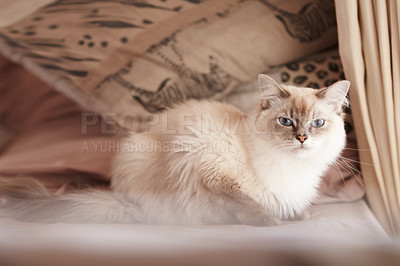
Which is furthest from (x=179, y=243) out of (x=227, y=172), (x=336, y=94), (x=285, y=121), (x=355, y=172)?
(x=355, y=172)

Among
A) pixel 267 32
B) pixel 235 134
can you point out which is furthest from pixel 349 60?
pixel 267 32

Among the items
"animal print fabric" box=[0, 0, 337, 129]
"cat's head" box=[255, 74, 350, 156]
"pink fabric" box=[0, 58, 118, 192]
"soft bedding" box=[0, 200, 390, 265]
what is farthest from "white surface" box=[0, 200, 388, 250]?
"animal print fabric" box=[0, 0, 337, 129]

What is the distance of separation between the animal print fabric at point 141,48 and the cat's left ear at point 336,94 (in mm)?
665

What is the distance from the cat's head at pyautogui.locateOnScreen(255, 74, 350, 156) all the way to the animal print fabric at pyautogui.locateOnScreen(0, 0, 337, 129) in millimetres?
624

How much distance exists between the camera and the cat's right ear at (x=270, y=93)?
1.11 m

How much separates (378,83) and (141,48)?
107cm

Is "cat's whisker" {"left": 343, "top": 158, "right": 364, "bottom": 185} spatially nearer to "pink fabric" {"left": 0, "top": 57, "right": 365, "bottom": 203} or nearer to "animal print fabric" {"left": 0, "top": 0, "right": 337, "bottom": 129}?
"pink fabric" {"left": 0, "top": 57, "right": 365, "bottom": 203}

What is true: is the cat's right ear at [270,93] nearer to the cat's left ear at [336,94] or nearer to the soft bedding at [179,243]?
Answer: the cat's left ear at [336,94]

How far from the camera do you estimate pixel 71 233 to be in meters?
1.04

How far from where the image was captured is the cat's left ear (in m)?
1.08

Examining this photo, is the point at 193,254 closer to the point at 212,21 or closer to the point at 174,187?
the point at 174,187

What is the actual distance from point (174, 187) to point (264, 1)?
109 cm

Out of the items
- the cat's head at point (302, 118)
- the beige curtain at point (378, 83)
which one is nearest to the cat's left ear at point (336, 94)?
the cat's head at point (302, 118)

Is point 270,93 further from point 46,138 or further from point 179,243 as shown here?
point 46,138
